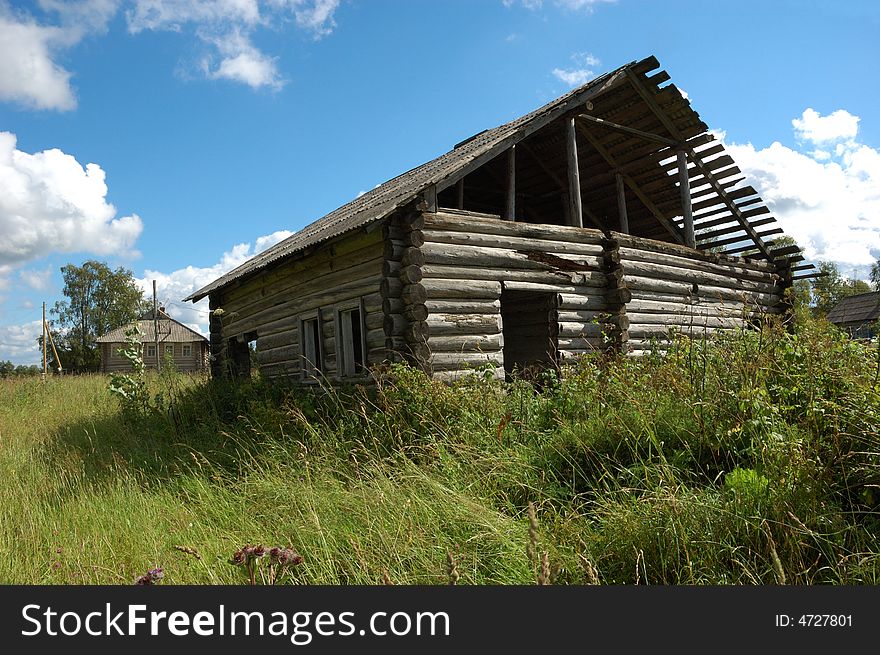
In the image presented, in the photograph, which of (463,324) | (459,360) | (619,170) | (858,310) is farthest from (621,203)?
(858,310)

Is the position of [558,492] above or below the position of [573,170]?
below

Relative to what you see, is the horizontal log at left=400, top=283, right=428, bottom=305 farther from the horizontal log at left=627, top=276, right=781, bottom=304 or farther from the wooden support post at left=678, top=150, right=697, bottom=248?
the wooden support post at left=678, top=150, right=697, bottom=248

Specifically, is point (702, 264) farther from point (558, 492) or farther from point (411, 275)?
point (558, 492)

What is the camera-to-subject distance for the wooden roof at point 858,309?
2685 cm

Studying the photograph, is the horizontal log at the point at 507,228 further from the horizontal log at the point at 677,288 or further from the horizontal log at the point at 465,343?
the horizontal log at the point at 465,343

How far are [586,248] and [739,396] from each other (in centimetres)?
700

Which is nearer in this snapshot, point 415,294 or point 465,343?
point 415,294

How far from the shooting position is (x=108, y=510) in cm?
562

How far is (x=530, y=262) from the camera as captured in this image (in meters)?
10.1

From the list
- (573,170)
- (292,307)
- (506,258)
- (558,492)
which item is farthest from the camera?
(292,307)

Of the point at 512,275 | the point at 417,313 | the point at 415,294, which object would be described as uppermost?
the point at 512,275

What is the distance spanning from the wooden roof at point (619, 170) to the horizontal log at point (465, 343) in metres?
3.09

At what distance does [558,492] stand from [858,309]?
3086 cm

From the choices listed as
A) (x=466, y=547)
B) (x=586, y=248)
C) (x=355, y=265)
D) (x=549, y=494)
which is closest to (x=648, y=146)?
(x=586, y=248)
